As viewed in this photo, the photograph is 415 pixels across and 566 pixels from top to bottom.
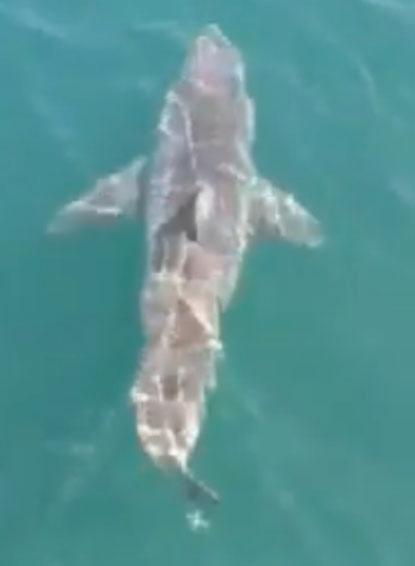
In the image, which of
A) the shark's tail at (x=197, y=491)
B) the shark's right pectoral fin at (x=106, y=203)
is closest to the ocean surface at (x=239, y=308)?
the shark's right pectoral fin at (x=106, y=203)

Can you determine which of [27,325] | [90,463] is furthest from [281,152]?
[90,463]

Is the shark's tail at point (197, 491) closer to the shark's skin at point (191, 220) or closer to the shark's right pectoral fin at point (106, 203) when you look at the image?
the shark's skin at point (191, 220)

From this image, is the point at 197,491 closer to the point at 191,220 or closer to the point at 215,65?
the point at 191,220

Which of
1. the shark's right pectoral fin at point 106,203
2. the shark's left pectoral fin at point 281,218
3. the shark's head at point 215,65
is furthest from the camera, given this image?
the shark's head at point 215,65

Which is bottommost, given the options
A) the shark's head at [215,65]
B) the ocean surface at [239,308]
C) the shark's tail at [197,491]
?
the shark's tail at [197,491]

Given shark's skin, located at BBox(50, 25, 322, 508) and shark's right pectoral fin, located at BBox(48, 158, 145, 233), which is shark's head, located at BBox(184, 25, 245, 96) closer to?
shark's skin, located at BBox(50, 25, 322, 508)
